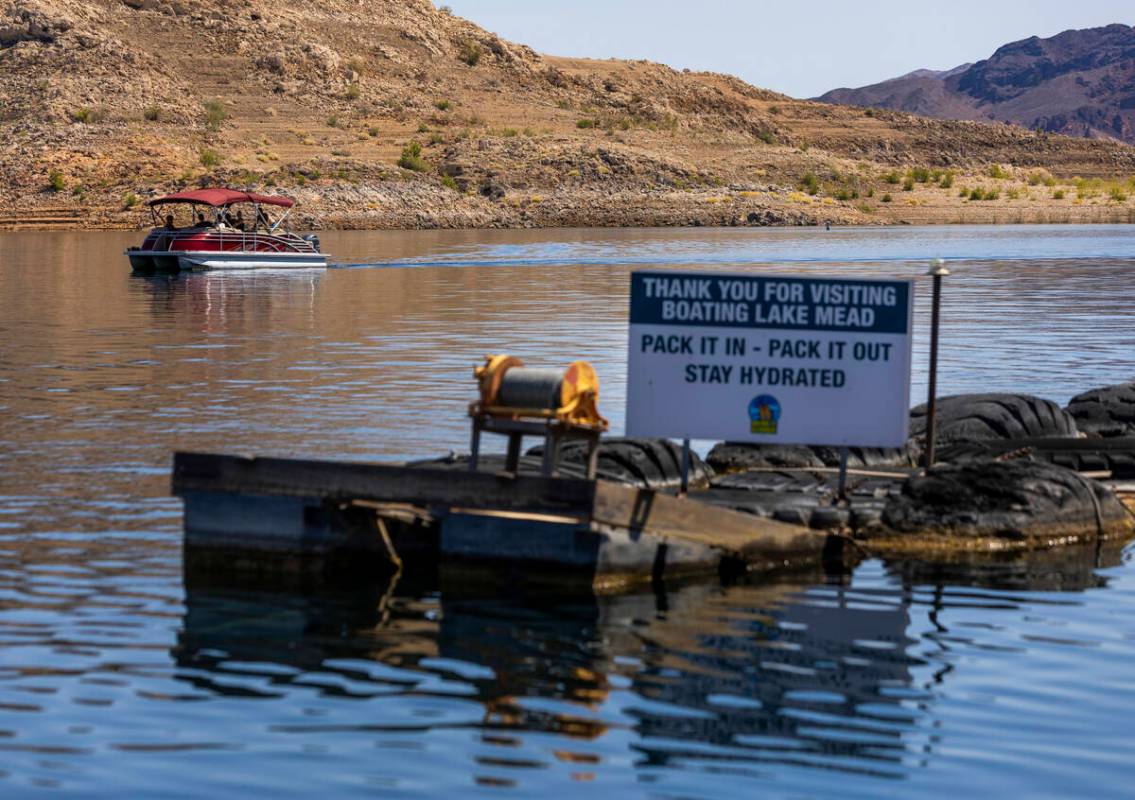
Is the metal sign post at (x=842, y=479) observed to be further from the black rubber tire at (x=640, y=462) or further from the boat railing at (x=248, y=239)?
the boat railing at (x=248, y=239)

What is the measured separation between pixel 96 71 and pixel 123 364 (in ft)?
350

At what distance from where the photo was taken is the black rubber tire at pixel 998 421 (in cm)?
1836

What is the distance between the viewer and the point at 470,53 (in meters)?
166

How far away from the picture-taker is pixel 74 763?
8.79 metres

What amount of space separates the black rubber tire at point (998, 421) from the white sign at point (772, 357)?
4211 mm

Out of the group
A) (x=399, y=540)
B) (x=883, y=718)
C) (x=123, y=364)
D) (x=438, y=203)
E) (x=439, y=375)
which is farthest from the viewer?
(x=438, y=203)

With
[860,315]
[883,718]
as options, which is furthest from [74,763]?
[860,315]

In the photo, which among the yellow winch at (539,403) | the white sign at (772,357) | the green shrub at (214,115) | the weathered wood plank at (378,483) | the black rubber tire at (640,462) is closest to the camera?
the weathered wood plank at (378,483)

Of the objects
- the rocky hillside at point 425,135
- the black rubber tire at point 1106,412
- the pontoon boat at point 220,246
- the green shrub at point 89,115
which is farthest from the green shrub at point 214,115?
the black rubber tire at point 1106,412

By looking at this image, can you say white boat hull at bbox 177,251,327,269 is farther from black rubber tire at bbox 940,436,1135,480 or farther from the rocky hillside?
black rubber tire at bbox 940,436,1135,480

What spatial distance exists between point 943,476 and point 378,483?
15.8ft

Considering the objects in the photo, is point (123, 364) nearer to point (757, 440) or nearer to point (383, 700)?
point (757, 440)

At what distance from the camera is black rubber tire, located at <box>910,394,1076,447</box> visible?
60.2 ft

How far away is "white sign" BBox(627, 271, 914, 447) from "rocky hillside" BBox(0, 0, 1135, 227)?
9317 centimetres
